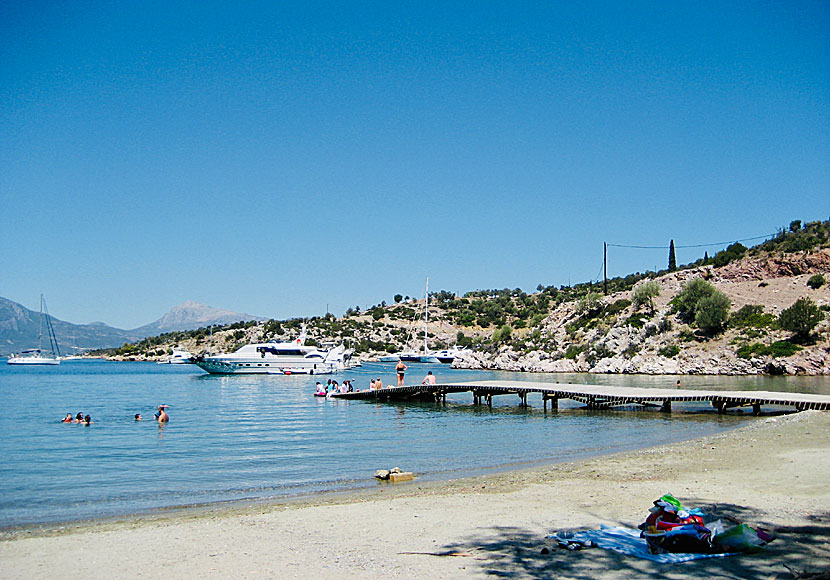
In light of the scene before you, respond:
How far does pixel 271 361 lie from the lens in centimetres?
7488

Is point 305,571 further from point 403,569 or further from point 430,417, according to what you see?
point 430,417

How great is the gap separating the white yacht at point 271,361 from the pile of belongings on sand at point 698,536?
67822mm

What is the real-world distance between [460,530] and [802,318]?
55.9 meters

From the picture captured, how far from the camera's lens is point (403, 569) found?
8.30m

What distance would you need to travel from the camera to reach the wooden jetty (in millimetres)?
30094

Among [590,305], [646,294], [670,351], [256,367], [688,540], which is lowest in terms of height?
[688,540]

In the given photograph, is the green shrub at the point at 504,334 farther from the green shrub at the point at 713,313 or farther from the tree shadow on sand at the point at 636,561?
the tree shadow on sand at the point at 636,561

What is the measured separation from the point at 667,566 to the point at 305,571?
4.48 meters

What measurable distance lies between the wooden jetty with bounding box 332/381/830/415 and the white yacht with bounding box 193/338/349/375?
107 feet

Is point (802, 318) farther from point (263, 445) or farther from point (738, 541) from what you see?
point (738, 541)

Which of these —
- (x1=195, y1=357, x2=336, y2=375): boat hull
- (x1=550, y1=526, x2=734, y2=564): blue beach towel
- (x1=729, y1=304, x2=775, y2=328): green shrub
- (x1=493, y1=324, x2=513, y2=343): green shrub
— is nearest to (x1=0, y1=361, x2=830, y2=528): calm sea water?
(x1=550, y1=526, x2=734, y2=564): blue beach towel

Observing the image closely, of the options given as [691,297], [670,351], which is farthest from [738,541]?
[691,297]

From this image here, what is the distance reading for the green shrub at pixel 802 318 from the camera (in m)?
55.9

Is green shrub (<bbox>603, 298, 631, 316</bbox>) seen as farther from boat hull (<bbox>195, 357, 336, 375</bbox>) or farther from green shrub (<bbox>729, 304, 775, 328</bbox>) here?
boat hull (<bbox>195, 357, 336, 375</bbox>)
